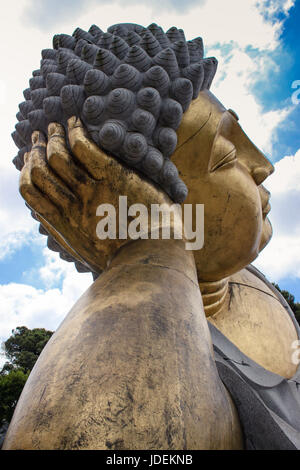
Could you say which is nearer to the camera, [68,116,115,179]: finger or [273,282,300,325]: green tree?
[68,116,115,179]: finger

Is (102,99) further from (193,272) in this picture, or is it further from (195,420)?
(195,420)

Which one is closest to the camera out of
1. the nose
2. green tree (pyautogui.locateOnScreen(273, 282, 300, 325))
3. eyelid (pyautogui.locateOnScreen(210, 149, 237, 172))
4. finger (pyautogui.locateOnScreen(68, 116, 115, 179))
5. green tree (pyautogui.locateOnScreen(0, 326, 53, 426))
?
finger (pyautogui.locateOnScreen(68, 116, 115, 179))

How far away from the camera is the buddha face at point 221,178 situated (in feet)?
6.46

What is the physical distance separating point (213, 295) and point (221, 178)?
86cm

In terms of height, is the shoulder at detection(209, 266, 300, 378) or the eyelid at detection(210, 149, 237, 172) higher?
the eyelid at detection(210, 149, 237, 172)

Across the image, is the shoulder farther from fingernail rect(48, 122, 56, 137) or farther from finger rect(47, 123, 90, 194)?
fingernail rect(48, 122, 56, 137)

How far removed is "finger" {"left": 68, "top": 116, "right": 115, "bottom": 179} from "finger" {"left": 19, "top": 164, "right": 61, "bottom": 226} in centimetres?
26

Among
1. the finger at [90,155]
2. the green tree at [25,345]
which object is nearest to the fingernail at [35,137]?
the finger at [90,155]

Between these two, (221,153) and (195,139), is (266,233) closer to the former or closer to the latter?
(221,153)

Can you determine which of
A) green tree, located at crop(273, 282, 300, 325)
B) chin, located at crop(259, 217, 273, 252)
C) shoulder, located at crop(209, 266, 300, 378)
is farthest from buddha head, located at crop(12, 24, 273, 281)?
green tree, located at crop(273, 282, 300, 325)

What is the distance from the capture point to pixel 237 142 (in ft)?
7.14

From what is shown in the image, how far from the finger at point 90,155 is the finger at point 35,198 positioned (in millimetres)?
262

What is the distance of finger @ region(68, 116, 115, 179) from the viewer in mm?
1648
